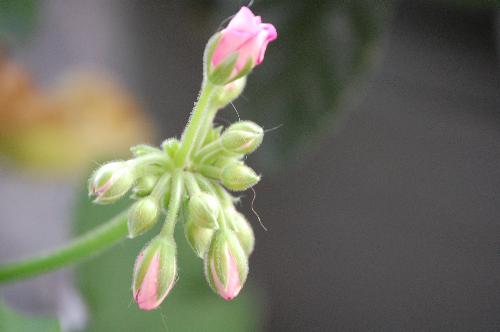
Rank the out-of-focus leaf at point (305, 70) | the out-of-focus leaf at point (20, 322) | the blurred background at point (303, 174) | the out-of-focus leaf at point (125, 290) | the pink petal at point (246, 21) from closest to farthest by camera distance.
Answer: the pink petal at point (246, 21), the out-of-focus leaf at point (20, 322), the out-of-focus leaf at point (305, 70), the out-of-focus leaf at point (125, 290), the blurred background at point (303, 174)

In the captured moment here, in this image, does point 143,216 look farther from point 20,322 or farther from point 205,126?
point 20,322

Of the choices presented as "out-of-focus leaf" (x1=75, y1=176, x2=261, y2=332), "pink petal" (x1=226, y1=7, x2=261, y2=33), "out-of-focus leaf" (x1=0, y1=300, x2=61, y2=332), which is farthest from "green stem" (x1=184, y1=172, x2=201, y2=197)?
"out-of-focus leaf" (x1=75, y1=176, x2=261, y2=332)

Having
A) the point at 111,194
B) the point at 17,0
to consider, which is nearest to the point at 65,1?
the point at 17,0

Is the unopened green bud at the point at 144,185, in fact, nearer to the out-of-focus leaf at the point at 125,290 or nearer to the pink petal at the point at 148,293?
the pink petal at the point at 148,293

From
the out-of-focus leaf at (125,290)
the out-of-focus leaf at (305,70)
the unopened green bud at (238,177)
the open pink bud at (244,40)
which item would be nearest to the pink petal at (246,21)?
the open pink bud at (244,40)

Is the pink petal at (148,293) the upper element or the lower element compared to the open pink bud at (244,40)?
lower

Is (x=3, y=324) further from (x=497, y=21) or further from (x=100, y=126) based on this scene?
(x=497, y=21)
